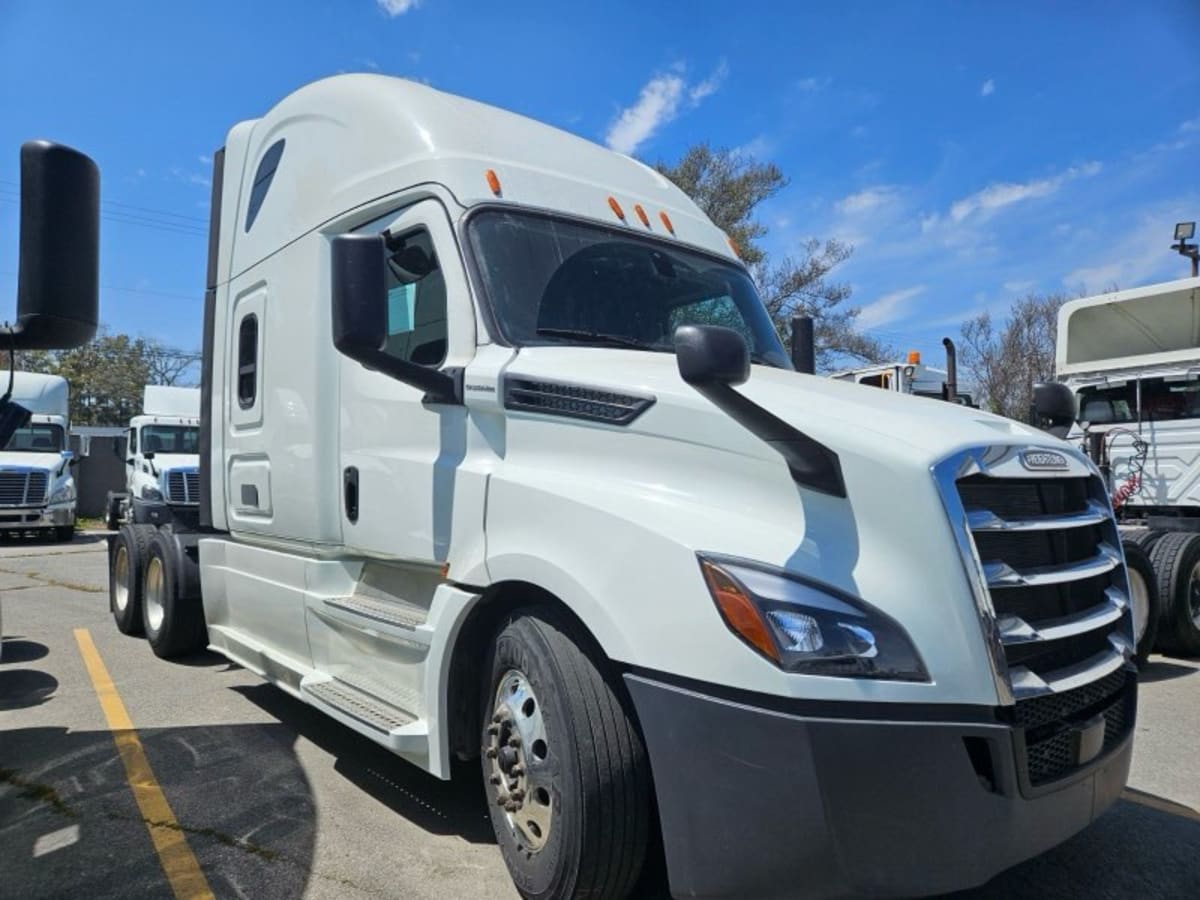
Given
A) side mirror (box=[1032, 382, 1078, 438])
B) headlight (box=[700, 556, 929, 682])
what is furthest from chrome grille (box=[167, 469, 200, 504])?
headlight (box=[700, 556, 929, 682])

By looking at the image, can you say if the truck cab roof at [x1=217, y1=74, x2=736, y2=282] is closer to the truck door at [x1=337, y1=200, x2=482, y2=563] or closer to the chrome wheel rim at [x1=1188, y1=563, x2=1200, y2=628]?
the truck door at [x1=337, y1=200, x2=482, y2=563]

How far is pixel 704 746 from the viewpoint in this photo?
2330 millimetres

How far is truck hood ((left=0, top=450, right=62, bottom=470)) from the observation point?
18.0 m

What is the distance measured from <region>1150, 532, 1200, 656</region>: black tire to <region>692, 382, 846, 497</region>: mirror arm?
5.89 m

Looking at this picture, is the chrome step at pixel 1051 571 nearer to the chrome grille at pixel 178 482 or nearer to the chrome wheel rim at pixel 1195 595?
the chrome wheel rim at pixel 1195 595

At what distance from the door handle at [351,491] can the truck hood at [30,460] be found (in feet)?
57.7

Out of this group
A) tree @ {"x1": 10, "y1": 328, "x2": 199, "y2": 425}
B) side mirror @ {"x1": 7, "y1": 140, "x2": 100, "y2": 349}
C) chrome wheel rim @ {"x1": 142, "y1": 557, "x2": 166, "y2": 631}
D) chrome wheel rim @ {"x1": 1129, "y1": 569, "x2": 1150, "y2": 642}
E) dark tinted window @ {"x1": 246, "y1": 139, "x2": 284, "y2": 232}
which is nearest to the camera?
side mirror @ {"x1": 7, "y1": 140, "x2": 100, "y2": 349}

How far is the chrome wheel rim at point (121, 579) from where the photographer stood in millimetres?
7430

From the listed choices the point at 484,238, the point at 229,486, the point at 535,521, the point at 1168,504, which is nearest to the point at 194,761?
the point at 229,486

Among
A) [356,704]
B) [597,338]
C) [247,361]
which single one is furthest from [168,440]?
[597,338]

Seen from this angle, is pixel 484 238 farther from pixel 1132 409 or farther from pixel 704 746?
pixel 1132 409

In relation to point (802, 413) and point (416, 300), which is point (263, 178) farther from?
point (802, 413)

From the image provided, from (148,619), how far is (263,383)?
332 centimetres

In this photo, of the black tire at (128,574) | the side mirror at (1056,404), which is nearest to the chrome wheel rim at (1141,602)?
the side mirror at (1056,404)
